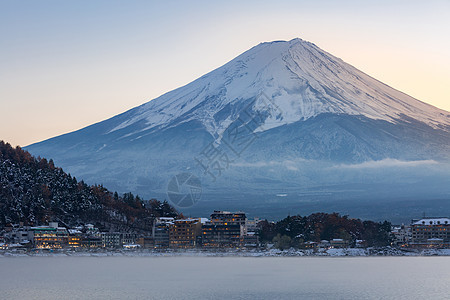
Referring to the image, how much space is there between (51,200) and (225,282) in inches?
2449

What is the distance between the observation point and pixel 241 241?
131 metres

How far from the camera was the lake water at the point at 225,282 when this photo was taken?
6412 cm

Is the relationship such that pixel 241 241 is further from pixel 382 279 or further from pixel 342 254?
pixel 382 279

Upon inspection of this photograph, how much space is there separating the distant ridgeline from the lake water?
101ft

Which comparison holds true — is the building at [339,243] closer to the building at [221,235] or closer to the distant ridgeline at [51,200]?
the building at [221,235]

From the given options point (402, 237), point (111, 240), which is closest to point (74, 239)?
point (111, 240)

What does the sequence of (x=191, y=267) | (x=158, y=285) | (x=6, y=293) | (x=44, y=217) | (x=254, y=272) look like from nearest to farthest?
1. (x=6, y=293)
2. (x=158, y=285)
3. (x=254, y=272)
4. (x=191, y=267)
5. (x=44, y=217)

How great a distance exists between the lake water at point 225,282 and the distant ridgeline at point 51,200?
A: 101 ft

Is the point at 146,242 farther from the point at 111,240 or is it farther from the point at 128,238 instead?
the point at 111,240

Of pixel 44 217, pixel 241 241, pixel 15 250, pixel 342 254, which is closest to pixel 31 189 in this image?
pixel 44 217

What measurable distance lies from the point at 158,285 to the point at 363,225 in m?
72.5

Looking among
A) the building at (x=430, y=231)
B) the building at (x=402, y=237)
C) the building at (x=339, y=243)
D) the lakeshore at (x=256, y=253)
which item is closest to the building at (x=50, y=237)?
the lakeshore at (x=256, y=253)

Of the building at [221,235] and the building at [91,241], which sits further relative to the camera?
the building at [221,235]

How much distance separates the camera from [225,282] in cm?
7369
